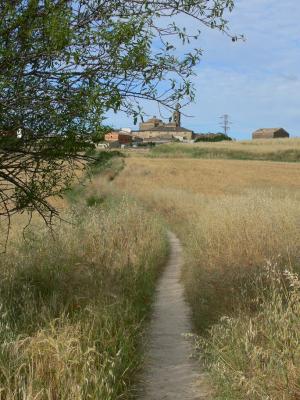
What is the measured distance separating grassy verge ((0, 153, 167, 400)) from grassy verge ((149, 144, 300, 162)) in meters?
68.9

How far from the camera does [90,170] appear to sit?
20.7 feet

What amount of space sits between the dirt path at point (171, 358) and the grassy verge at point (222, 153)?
6974 centimetres

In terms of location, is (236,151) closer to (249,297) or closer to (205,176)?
(205,176)

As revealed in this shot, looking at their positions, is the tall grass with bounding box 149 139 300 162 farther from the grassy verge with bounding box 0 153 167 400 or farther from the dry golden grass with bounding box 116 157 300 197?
the grassy verge with bounding box 0 153 167 400

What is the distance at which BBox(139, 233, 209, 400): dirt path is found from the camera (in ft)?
18.0

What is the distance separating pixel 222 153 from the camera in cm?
8369

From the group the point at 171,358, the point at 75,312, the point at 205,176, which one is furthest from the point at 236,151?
the point at 75,312

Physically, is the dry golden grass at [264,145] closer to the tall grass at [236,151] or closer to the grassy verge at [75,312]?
the tall grass at [236,151]

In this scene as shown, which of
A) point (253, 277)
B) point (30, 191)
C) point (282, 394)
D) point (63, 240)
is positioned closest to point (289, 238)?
point (253, 277)

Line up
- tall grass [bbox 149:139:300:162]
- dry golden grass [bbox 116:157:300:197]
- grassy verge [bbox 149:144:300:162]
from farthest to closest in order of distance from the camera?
tall grass [bbox 149:139:300:162]
grassy verge [bbox 149:144:300:162]
dry golden grass [bbox 116:157:300:197]

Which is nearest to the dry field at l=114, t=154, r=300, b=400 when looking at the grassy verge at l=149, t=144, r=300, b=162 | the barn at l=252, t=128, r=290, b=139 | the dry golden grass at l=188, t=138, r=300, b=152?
the grassy verge at l=149, t=144, r=300, b=162

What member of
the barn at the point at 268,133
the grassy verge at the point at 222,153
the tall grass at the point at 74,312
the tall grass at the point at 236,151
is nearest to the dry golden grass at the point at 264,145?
the tall grass at the point at 236,151

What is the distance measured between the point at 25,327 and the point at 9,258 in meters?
3.29

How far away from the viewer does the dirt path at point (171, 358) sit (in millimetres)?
5477
